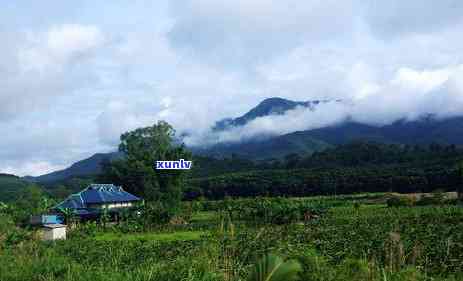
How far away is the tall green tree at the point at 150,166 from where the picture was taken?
156ft

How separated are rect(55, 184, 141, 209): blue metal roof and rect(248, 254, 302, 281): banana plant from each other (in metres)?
34.9

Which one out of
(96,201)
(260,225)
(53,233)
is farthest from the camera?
(96,201)

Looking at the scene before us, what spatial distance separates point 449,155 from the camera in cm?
7425

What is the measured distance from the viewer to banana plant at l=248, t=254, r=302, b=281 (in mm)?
3781

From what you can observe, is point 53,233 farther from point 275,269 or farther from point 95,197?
point 275,269

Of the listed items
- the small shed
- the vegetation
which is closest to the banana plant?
the vegetation

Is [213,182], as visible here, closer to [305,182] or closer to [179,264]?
[305,182]

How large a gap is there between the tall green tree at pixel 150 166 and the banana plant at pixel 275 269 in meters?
42.5

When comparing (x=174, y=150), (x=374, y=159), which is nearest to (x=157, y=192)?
(x=174, y=150)

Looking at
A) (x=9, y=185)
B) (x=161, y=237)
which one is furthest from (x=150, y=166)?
(x=9, y=185)

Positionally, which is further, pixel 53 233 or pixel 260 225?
pixel 260 225

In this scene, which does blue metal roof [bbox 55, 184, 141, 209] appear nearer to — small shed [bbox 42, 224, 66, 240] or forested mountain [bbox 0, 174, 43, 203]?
small shed [bbox 42, 224, 66, 240]

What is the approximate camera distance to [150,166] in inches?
1902

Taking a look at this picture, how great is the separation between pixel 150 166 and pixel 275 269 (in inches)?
1780
